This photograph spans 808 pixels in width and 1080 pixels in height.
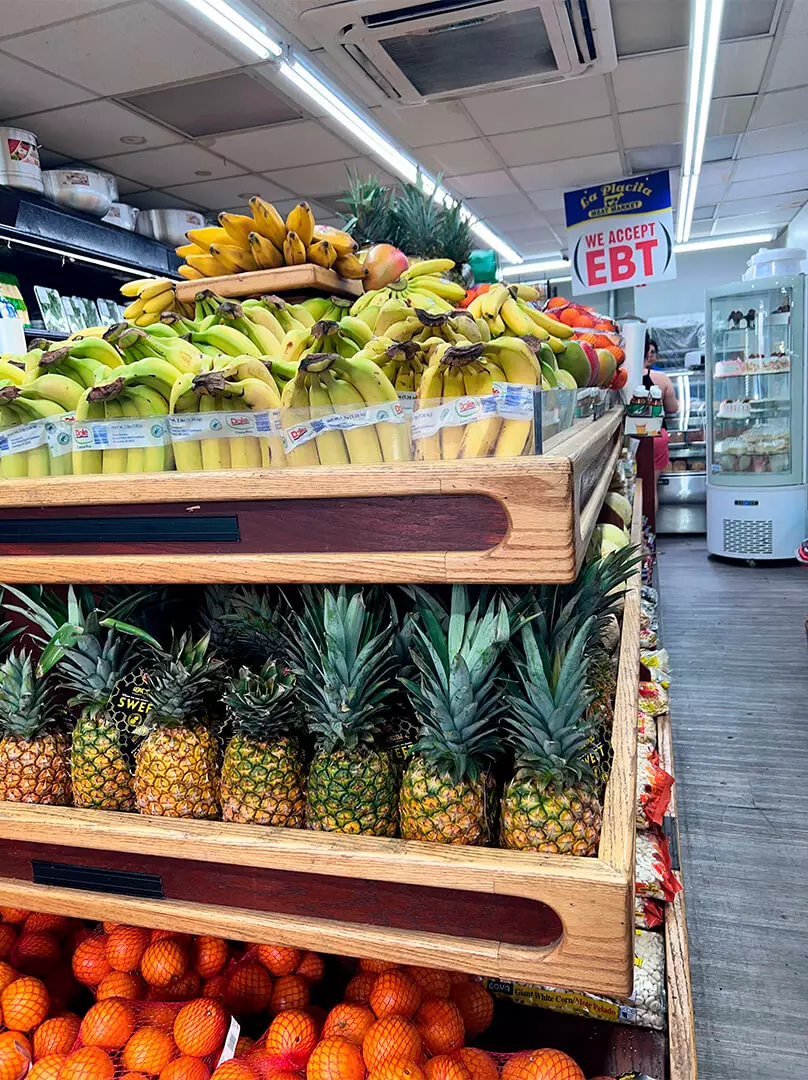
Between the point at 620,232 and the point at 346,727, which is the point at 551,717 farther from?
the point at 620,232

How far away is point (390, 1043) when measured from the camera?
1.07 m

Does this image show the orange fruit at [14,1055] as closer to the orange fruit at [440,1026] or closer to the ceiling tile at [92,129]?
the orange fruit at [440,1026]

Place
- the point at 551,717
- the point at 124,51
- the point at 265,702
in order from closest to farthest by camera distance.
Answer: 1. the point at 551,717
2. the point at 265,702
3. the point at 124,51

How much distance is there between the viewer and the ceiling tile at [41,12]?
369cm

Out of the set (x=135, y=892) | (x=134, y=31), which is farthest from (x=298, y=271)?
(x=134, y=31)

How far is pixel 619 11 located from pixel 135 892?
16.6 ft

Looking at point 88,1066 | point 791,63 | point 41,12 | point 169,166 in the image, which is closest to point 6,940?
point 88,1066

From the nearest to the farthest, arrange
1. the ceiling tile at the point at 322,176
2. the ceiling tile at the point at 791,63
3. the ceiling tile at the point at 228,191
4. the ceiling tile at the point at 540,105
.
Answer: the ceiling tile at the point at 791,63 < the ceiling tile at the point at 540,105 < the ceiling tile at the point at 322,176 < the ceiling tile at the point at 228,191

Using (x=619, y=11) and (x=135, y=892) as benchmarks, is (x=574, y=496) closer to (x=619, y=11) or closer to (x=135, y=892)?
(x=135, y=892)

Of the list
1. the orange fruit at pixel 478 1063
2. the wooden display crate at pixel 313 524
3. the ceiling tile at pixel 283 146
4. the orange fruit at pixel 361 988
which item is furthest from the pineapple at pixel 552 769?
the ceiling tile at pixel 283 146

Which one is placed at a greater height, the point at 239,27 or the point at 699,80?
the point at 699,80

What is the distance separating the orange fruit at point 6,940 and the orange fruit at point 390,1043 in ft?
2.56

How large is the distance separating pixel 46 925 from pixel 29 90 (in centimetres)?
512

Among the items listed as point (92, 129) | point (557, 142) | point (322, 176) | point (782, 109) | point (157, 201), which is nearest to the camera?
point (92, 129)
